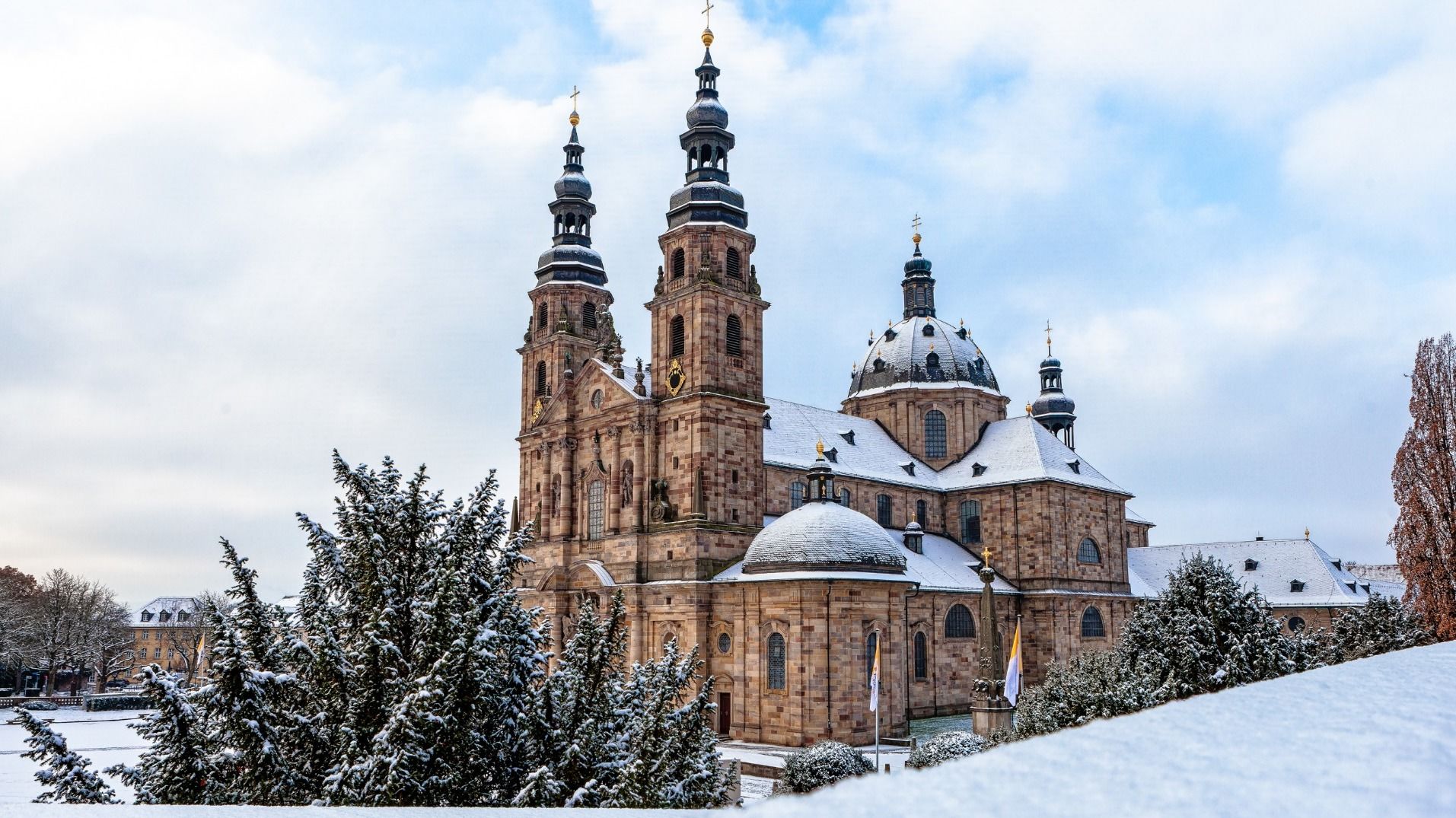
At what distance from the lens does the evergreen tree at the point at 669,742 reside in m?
12.8

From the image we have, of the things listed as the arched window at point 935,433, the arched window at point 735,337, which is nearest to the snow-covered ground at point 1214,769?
the arched window at point 735,337

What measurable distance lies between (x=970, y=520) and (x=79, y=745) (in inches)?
1815

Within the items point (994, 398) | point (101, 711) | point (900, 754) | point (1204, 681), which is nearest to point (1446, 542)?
point (1204, 681)

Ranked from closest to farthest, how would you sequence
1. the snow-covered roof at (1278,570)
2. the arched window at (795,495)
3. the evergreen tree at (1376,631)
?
the evergreen tree at (1376,631), the arched window at (795,495), the snow-covered roof at (1278,570)

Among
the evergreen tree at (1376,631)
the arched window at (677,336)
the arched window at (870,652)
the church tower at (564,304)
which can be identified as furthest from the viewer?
the church tower at (564,304)

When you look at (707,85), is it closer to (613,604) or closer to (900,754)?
(900,754)

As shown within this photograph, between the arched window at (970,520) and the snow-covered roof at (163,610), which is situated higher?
the arched window at (970,520)

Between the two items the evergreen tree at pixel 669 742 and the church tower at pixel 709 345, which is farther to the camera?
the church tower at pixel 709 345

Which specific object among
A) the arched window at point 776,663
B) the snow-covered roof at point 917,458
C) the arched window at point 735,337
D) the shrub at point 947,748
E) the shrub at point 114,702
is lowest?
the shrub at point 114,702

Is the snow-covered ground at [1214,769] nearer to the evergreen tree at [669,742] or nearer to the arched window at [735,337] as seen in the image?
the evergreen tree at [669,742]

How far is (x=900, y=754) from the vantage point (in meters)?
35.0

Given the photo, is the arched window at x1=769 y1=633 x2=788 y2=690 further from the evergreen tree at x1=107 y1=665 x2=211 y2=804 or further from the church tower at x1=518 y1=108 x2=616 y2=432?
the evergreen tree at x1=107 y1=665 x2=211 y2=804

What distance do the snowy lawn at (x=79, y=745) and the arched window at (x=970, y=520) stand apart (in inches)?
1610

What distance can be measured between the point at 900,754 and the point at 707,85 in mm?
32252
